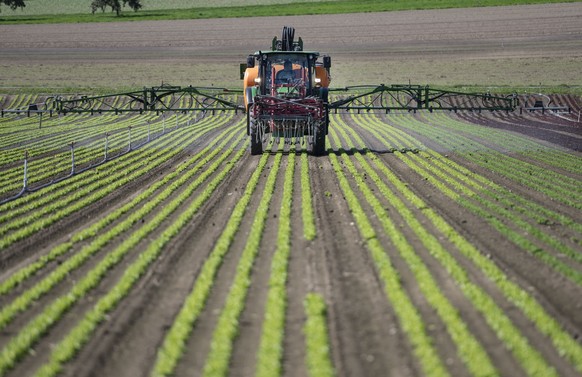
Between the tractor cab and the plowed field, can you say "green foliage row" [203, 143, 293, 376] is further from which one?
the tractor cab

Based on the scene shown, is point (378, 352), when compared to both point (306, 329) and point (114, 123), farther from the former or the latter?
point (114, 123)

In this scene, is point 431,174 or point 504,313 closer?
point 504,313

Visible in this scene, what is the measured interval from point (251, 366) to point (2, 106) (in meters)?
50.3

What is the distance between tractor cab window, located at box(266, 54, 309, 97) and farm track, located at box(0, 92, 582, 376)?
19.1 feet

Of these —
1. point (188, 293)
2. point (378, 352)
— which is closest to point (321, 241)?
point (188, 293)

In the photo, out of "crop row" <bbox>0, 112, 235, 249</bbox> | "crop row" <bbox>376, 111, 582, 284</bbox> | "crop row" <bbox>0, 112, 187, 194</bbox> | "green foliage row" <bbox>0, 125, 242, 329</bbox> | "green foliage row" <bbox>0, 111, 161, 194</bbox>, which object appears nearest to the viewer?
"green foliage row" <bbox>0, 125, 242, 329</bbox>

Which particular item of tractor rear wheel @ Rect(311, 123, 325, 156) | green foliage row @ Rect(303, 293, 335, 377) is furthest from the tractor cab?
green foliage row @ Rect(303, 293, 335, 377)

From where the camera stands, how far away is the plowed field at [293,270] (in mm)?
7250

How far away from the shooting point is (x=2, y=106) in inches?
2084

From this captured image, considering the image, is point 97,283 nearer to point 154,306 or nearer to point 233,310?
point 154,306

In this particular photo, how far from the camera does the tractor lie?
78.1 ft

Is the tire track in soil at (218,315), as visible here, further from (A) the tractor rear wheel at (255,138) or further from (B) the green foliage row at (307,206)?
(A) the tractor rear wheel at (255,138)

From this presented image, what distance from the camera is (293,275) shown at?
9.94 metres

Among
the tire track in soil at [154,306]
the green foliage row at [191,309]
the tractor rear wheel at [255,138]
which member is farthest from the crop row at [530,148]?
the tire track in soil at [154,306]
